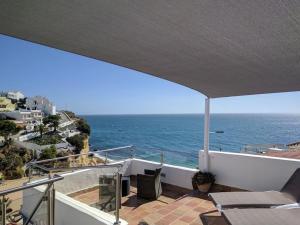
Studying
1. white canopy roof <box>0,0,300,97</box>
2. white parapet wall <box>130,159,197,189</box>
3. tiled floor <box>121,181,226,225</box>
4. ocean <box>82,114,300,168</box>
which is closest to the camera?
white canopy roof <box>0,0,300,97</box>

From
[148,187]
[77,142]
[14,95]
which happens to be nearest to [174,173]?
[148,187]

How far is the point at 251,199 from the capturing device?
362cm

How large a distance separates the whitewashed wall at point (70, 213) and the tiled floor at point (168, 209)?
0.42 m

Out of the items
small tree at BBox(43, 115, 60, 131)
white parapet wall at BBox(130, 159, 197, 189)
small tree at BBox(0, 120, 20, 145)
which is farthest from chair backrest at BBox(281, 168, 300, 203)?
small tree at BBox(43, 115, 60, 131)

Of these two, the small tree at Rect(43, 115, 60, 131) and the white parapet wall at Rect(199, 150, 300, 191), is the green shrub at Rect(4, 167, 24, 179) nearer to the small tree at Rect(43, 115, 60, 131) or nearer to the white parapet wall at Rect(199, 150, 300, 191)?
the small tree at Rect(43, 115, 60, 131)

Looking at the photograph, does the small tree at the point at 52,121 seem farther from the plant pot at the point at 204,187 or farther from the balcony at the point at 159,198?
the plant pot at the point at 204,187

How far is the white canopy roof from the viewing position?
192cm

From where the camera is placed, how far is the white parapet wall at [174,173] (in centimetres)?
598

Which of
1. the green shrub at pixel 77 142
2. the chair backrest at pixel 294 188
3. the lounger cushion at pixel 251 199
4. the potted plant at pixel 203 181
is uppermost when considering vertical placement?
the chair backrest at pixel 294 188

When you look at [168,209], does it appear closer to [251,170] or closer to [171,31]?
[251,170]

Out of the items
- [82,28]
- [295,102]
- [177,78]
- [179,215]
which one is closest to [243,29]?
[82,28]

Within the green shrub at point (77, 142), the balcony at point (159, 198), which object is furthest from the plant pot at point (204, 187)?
the green shrub at point (77, 142)

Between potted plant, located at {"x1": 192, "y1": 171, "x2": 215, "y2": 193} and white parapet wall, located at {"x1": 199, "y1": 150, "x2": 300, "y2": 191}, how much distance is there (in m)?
0.28

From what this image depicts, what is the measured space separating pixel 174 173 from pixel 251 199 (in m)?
2.72
